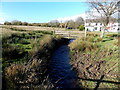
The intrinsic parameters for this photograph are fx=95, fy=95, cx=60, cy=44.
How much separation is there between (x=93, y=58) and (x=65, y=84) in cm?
291

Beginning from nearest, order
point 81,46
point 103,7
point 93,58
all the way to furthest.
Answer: point 93,58 < point 81,46 < point 103,7

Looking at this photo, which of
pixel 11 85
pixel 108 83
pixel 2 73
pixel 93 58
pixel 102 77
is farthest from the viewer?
pixel 93 58

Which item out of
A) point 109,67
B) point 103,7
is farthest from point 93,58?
point 103,7

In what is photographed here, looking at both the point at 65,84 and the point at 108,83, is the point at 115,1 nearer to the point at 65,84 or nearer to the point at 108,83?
the point at 108,83

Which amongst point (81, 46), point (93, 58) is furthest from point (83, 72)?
point (81, 46)

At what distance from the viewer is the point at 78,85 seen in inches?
148

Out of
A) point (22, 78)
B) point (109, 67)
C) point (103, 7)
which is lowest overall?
point (109, 67)

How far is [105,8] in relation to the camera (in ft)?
43.0

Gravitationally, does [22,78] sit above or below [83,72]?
above

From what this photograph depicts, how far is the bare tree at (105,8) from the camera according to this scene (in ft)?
41.0

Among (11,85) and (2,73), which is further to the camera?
(2,73)

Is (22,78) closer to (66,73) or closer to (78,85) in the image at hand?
(78,85)

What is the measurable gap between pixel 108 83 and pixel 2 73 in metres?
3.74

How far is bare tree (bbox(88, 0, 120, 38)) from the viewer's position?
41.0 ft
